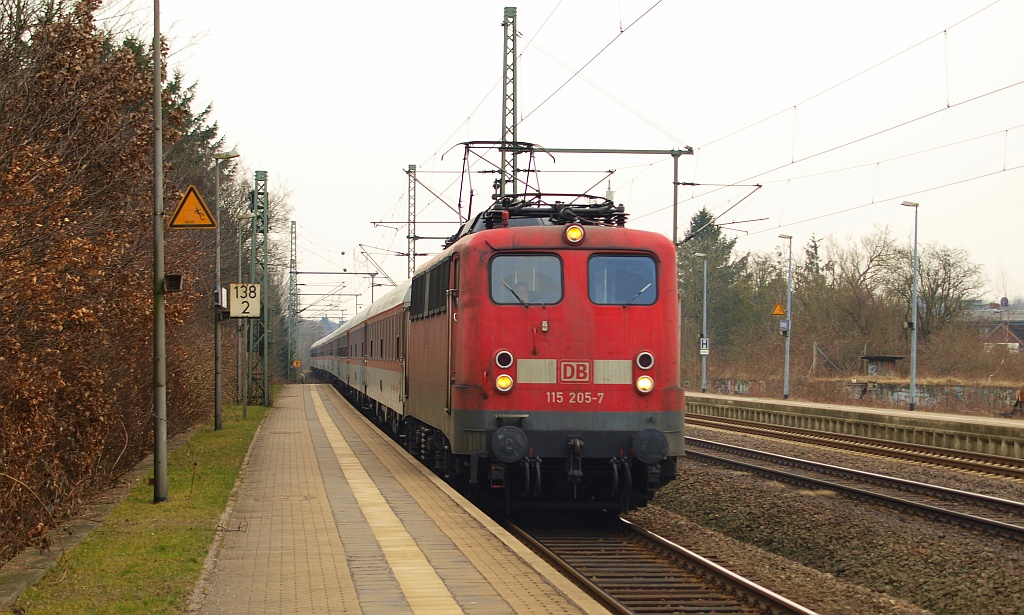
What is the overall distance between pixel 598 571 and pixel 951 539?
402cm

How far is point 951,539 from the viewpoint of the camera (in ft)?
37.3

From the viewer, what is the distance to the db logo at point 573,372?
11.6 meters

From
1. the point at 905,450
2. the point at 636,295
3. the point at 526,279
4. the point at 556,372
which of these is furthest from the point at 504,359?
the point at 905,450

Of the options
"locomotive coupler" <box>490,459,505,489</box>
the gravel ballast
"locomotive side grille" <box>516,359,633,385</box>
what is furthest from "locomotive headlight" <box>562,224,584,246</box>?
the gravel ballast

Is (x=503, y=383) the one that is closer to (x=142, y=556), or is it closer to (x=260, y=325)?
(x=142, y=556)

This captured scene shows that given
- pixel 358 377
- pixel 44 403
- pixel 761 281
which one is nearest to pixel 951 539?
pixel 44 403

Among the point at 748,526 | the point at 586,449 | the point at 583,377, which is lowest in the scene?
the point at 748,526

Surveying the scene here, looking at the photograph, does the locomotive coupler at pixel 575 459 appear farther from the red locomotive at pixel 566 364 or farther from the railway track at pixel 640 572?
the railway track at pixel 640 572

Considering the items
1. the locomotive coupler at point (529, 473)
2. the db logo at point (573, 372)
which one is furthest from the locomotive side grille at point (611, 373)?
the locomotive coupler at point (529, 473)

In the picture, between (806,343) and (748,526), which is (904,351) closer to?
(806,343)

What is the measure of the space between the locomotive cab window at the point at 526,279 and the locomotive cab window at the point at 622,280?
1.28ft

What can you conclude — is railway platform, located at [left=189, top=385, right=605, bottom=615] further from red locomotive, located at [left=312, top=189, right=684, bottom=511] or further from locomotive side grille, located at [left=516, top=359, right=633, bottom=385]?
locomotive side grille, located at [left=516, top=359, right=633, bottom=385]

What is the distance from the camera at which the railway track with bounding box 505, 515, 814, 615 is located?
8.61 m

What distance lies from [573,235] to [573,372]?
152 cm
